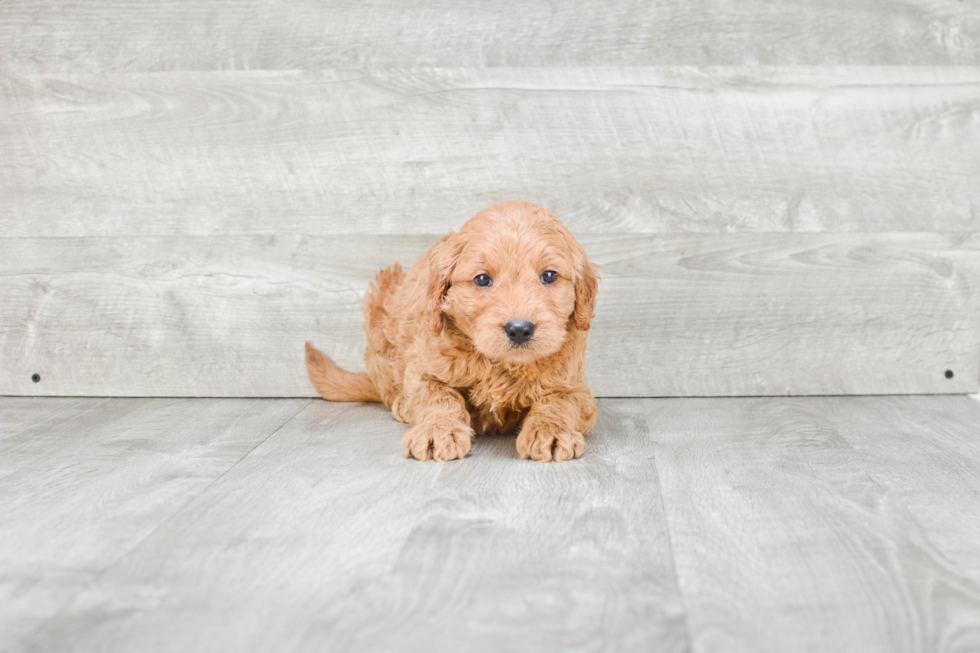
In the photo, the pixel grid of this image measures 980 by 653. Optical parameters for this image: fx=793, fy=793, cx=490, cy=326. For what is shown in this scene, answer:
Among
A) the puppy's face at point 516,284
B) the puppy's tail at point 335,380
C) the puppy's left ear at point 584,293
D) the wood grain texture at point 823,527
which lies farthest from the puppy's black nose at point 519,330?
the puppy's tail at point 335,380

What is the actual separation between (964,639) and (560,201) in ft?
6.69

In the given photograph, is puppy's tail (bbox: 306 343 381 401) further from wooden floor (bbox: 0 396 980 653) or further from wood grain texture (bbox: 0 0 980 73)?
wood grain texture (bbox: 0 0 980 73)

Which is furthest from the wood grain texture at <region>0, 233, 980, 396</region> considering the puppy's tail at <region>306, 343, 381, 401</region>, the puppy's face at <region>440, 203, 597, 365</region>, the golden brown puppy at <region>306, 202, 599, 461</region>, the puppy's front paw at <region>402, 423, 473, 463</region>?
the puppy's front paw at <region>402, 423, 473, 463</region>

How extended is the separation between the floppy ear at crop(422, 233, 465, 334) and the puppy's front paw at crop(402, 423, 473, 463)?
0.94 ft

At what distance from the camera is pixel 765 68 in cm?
298

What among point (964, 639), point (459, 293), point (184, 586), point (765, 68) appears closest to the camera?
point (964, 639)

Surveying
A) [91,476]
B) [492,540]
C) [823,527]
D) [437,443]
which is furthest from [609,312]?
[91,476]

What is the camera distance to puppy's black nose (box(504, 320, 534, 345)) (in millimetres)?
2076

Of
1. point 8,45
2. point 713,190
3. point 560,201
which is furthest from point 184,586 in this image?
point 8,45

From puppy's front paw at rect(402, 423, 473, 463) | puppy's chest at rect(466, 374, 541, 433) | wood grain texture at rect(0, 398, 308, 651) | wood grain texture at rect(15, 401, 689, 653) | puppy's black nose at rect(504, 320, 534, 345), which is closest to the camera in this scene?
wood grain texture at rect(15, 401, 689, 653)

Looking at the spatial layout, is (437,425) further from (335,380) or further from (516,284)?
(335,380)

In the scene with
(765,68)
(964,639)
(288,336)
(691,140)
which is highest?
(765,68)

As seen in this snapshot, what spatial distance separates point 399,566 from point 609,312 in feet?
5.69

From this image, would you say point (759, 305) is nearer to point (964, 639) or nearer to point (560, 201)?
Result: point (560, 201)
